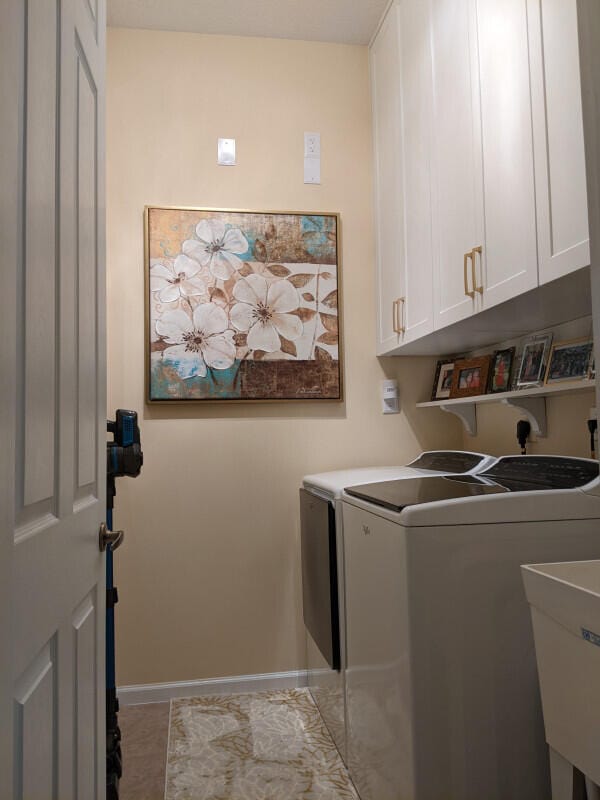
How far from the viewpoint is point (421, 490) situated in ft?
5.86

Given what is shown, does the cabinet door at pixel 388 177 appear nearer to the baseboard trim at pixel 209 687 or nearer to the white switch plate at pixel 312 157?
the white switch plate at pixel 312 157

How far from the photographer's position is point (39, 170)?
2.97 feet

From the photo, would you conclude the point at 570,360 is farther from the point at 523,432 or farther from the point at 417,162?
the point at 417,162

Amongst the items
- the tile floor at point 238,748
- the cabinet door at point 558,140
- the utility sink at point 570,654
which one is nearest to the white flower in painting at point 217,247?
the cabinet door at point 558,140

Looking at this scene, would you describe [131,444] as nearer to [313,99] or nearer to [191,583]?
[191,583]

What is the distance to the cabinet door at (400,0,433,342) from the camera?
228 cm

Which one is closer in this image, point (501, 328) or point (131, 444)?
point (131, 444)

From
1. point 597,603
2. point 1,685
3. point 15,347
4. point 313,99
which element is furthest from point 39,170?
point 313,99

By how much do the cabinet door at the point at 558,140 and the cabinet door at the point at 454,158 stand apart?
0.33 m

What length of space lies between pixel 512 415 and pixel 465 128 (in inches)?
43.1

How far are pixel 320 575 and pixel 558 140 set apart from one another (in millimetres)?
1619

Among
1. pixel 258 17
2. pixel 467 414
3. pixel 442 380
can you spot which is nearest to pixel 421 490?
pixel 467 414

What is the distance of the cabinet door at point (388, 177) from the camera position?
8.59 feet

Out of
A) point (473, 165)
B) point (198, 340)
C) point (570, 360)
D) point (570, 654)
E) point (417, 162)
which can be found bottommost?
point (570, 654)
